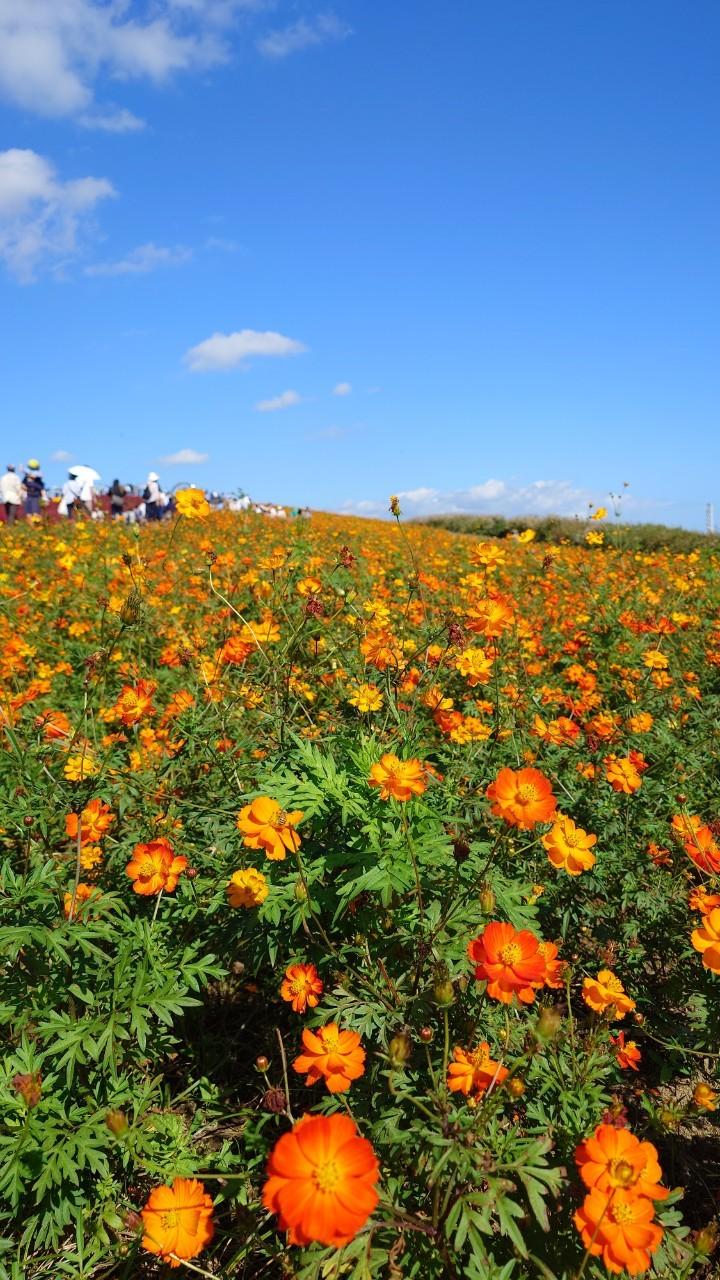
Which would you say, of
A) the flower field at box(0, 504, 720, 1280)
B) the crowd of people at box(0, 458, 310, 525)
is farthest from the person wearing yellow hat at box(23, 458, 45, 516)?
the flower field at box(0, 504, 720, 1280)

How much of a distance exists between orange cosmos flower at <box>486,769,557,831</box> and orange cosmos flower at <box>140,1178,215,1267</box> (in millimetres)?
829

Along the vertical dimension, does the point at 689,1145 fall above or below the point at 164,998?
below

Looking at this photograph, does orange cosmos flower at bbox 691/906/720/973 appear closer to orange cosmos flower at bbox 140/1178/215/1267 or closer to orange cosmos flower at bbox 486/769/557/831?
orange cosmos flower at bbox 486/769/557/831

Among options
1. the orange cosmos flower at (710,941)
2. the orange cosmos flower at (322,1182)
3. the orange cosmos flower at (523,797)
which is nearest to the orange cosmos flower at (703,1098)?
the orange cosmos flower at (710,941)

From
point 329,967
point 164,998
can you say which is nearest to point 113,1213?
point 164,998

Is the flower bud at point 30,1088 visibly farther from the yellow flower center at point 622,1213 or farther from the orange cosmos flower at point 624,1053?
the orange cosmos flower at point 624,1053

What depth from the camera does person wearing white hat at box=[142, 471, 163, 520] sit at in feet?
60.5

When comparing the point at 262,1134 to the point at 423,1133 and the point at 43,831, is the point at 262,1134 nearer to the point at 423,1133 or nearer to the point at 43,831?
the point at 423,1133

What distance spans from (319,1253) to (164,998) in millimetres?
569

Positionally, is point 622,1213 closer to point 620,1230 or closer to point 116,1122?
point 620,1230

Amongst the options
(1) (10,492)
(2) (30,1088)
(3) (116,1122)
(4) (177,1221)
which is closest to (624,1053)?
(4) (177,1221)

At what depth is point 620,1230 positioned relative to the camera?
3.21ft

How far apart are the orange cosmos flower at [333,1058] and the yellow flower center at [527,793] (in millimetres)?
526

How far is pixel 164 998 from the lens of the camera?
1.41m
